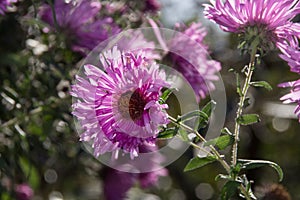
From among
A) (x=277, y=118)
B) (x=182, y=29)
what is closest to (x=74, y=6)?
(x=182, y=29)

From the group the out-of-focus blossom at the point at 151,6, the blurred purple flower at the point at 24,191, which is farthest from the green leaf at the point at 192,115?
the blurred purple flower at the point at 24,191

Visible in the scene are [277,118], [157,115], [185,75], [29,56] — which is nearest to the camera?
[157,115]

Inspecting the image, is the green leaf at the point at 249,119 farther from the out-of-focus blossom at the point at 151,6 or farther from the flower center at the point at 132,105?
the out-of-focus blossom at the point at 151,6

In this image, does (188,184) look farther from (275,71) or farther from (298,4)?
(298,4)

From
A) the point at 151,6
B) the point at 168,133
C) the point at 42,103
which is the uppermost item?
the point at 168,133

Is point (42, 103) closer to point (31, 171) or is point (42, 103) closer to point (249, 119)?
point (31, 171)

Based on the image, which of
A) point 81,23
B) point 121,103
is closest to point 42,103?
point 81,23
